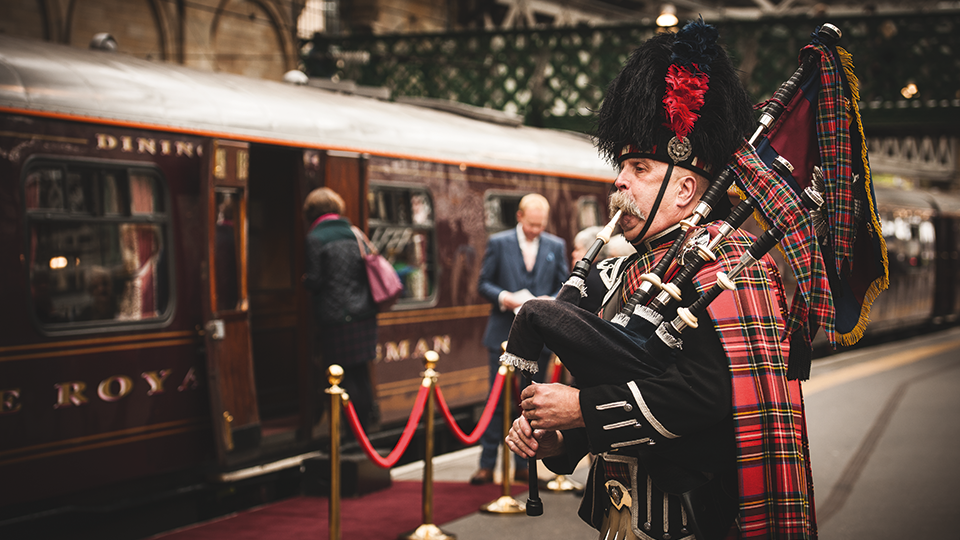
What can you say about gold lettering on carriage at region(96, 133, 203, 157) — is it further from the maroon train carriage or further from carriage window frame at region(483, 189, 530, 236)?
carriage window frame at region(483, 189, 530, 236)

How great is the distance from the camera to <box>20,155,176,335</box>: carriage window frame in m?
5.48

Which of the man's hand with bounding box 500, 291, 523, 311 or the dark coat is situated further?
the dark coat

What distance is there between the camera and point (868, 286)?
8.54 feet

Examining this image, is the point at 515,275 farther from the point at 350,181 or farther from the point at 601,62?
the point at 601,62

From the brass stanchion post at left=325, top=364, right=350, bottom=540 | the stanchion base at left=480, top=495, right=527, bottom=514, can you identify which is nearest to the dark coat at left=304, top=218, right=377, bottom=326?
the stanchion base at left=480, top=495, right=527, bottom=514

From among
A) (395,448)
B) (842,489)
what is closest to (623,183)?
(395,448)

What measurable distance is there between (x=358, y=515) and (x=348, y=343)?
4.25 feet

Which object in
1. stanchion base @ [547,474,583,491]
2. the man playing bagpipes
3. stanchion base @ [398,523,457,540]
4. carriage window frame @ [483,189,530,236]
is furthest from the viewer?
carriage window frame @ [483,189,530,236]

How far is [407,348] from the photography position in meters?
8.48

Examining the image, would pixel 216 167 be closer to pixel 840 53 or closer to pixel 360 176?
pixel 360 176

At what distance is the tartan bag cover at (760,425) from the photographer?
2.32 meters

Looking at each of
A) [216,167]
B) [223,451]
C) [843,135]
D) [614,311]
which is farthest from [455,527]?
[843,135]

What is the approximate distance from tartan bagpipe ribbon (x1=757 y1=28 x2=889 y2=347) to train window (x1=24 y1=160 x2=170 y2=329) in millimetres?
4548

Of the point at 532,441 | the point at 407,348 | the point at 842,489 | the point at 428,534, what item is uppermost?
the point at 532,441
